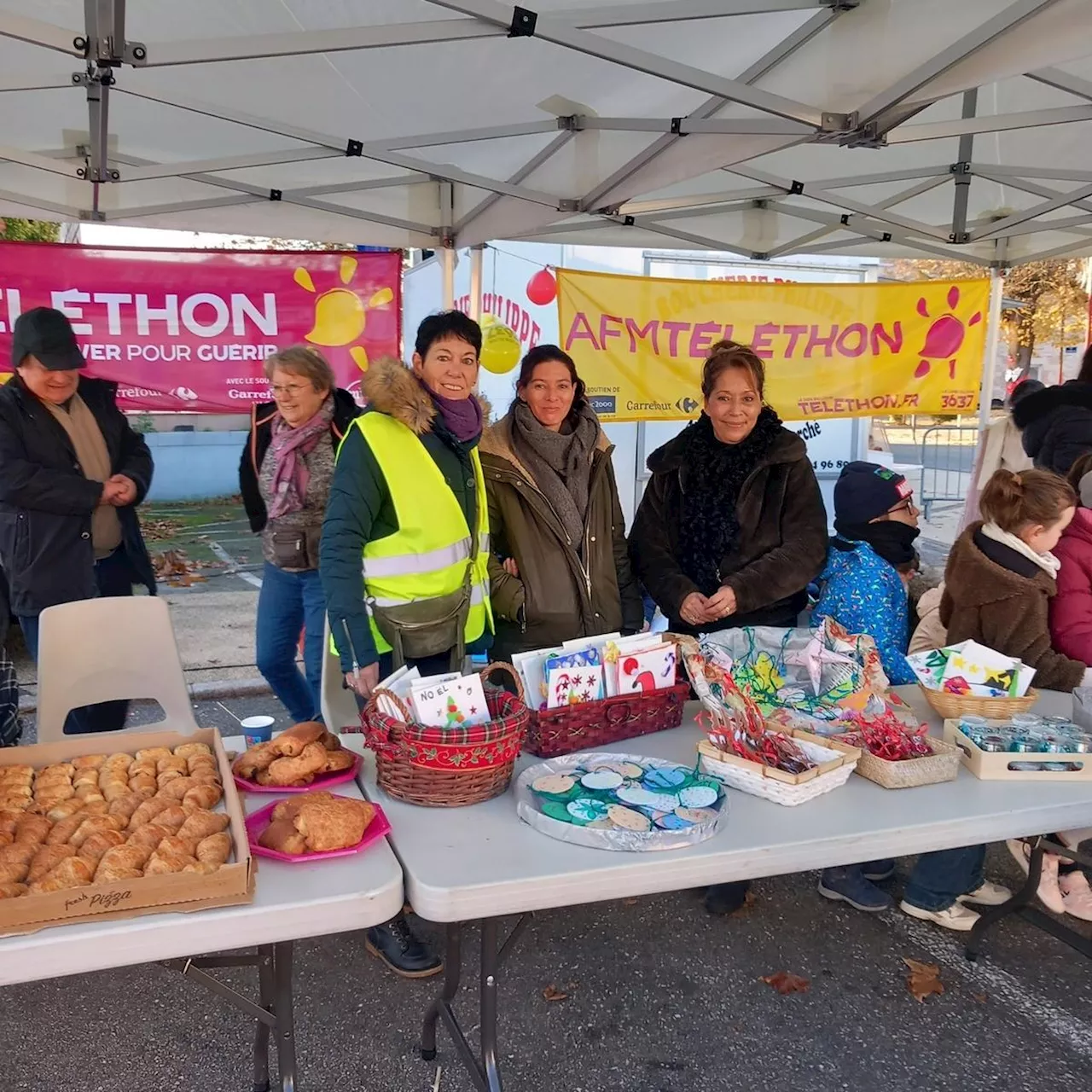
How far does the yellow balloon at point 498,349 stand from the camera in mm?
5234

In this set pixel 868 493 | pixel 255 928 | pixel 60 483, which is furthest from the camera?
pixel 60 483

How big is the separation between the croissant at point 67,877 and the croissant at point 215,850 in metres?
0.17

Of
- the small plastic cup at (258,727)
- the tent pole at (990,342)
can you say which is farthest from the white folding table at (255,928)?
the tent pole at (990,342)

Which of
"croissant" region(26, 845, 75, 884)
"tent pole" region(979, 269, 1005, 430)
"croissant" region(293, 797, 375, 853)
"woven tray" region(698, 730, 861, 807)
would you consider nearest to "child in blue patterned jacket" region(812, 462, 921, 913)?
"woven tray" region(698, 730, 861, 807)

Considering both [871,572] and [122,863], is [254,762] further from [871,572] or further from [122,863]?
[871,572]

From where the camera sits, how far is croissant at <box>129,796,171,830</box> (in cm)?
163

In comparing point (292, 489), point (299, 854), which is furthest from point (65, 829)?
point (292, 489)

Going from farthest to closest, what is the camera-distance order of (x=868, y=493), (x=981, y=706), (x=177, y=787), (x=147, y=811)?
(x=868, y=493) → (x=981, y=706) → (x=177, y=787) → (x=147, y=811)

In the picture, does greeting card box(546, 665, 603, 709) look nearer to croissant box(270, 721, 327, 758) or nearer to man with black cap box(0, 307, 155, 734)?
croissant box(270, 721, 327, 758)

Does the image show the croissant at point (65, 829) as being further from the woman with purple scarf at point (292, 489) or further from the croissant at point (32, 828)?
the woman with purple scarf at point (292, 489)

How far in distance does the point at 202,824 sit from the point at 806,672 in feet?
5.14

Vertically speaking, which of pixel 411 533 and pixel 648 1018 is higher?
pixel 411 533

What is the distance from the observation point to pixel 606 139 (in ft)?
11.7

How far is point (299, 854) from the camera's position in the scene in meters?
1.60
